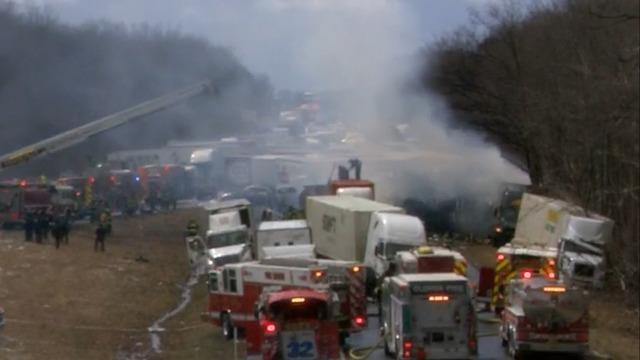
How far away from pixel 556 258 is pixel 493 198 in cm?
2657

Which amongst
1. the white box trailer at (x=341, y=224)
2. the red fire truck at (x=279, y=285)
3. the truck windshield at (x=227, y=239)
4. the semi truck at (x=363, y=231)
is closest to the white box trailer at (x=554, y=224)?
the semi truck at (x=363, y=231)

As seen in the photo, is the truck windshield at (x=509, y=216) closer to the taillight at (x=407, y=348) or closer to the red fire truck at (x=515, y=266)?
the red fire truck at (x=515, y=266)

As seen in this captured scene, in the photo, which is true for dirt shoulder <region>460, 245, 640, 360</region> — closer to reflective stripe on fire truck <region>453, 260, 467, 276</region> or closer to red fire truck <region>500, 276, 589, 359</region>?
red fire truck <region>500, 276, 589, 359</region>

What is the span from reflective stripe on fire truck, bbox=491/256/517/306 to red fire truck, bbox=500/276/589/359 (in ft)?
22.6

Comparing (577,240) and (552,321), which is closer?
(552,321)

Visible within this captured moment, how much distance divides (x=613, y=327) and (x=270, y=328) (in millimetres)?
15602

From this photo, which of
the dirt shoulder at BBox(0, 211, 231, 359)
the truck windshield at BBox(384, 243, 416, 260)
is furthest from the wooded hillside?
the dirt shoulder at BBox(0, 211, 231, 359)

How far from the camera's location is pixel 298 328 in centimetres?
2847

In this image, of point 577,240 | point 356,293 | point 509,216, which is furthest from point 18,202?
point 356,293

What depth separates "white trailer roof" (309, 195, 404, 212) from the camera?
48.4 metres

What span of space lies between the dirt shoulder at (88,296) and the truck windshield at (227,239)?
176cm

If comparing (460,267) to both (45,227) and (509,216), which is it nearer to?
(509,216)

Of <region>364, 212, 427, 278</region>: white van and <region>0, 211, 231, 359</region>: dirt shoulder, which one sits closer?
<region>0, 211, 231, 359</region>: dirt shoulder

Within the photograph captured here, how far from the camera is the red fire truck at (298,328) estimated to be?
28.3 metres
